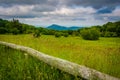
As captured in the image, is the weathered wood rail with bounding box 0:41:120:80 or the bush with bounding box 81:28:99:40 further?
the bush with bounding box 81:28:99:40

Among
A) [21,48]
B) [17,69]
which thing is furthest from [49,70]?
[21,48]

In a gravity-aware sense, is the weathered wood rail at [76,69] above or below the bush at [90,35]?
above

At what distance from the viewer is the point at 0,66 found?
648 cm

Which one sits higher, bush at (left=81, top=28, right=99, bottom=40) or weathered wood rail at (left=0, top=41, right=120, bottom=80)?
weathered wood rail at (left=0, top=41, right=120, bottom=80)

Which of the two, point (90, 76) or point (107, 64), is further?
point (107, 64)

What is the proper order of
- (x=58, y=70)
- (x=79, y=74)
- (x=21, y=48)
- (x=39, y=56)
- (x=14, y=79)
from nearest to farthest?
(x=79, y=74) < (x=14, y=79) < (x=58, y=70) < (x=39, y=56) < (x=21, y=48)

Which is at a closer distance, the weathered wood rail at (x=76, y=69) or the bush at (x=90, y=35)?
the weathered wood rail at (x=76, y=69)

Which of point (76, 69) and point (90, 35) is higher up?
point (76, 69)

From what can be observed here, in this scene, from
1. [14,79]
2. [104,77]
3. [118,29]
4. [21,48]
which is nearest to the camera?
[104,77]

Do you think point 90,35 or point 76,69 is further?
point 90,35

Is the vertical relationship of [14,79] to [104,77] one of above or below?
below

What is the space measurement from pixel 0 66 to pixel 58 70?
2025mm

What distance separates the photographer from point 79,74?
449cm

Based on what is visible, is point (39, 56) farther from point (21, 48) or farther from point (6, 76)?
point (21, 48)
